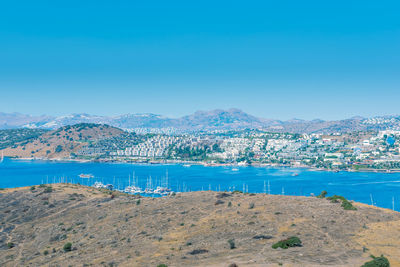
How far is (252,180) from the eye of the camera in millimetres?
141375

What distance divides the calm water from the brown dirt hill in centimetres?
7062

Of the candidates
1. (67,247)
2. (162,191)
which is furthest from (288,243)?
(162,191)

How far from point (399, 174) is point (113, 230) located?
6021 inches

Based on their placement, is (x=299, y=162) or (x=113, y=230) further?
(x=299, y=162)

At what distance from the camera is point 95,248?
29.3 metres

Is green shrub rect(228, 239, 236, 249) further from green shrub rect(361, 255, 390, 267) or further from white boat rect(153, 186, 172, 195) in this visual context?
white boat rect(153, 186, 172, 195)

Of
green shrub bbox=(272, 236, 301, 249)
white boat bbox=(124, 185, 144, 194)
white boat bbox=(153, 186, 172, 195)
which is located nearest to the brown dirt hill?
green shrub bbox=(272, 236, 301, 249)

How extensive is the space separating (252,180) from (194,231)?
113m

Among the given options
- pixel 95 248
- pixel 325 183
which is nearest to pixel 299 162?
pixel 325 183

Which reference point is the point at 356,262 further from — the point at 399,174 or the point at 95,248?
the point at 399,174

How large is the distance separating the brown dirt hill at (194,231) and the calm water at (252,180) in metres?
70.6

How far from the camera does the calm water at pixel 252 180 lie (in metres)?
116

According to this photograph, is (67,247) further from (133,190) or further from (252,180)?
(252,180)

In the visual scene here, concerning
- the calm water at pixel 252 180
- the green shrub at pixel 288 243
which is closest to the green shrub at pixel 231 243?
the green shrub at pixel 288 243
